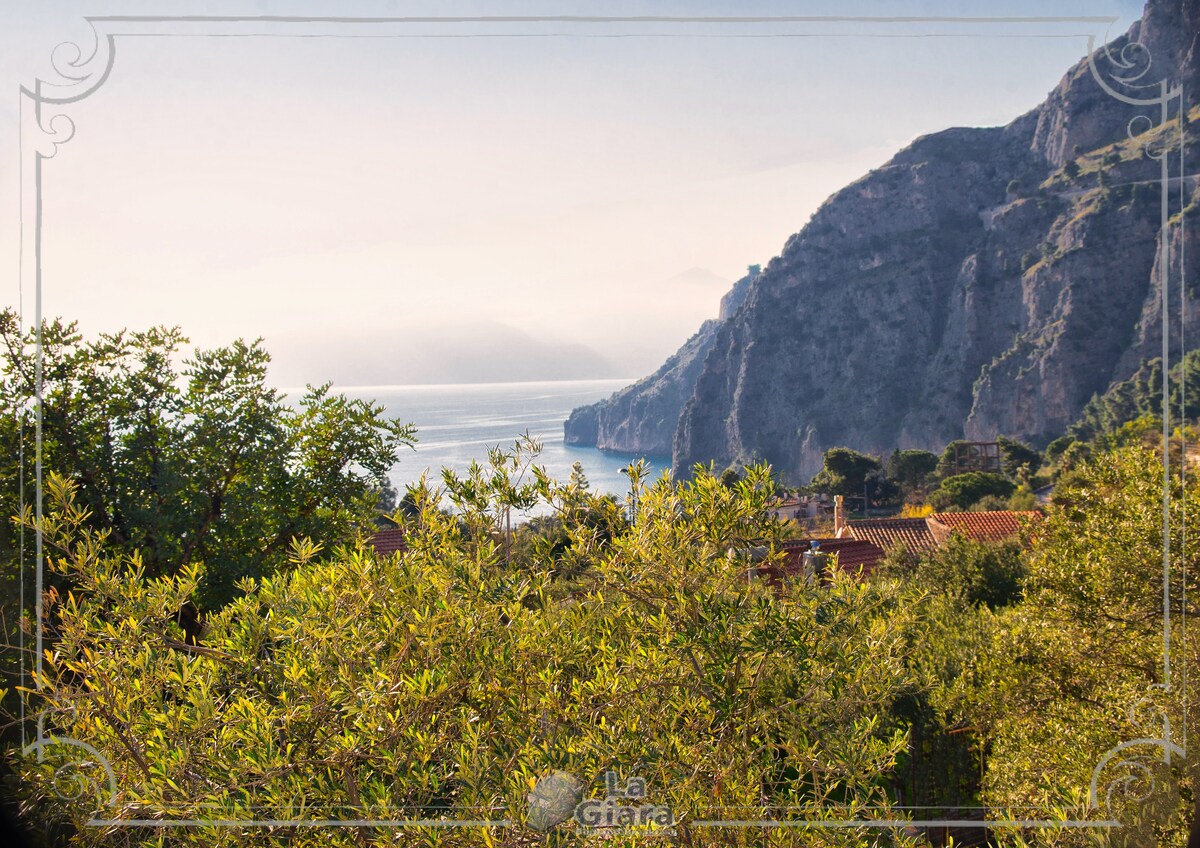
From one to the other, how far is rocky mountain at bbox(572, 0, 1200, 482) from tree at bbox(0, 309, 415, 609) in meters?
39.0

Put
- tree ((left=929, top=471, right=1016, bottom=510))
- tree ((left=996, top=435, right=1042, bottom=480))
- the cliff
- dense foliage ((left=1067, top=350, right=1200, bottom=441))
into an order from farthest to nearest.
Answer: the cliff
dense foliage ((left=1067, top=350, right=1200, bottom=441))
tree ((left=996, top=435, right=1042, bottom=480))
tree ((left=929, top=471, right=1016, bottom=510))

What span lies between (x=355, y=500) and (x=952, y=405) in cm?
6603

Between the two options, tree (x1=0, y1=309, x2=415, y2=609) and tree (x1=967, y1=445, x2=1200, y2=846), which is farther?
tree (x1=0, y1=309, x2=415, y2=609)

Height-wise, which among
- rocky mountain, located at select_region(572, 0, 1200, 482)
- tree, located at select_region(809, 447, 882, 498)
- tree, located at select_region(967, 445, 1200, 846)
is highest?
rocky mountain, located at select_region(572, 0, 1200, 482)

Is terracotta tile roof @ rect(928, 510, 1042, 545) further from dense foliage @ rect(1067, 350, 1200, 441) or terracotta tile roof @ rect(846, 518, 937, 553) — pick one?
dense foliage @ rect(1067, 350, 1200, 441)

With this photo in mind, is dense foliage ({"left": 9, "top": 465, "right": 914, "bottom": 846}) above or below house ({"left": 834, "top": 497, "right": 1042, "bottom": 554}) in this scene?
above

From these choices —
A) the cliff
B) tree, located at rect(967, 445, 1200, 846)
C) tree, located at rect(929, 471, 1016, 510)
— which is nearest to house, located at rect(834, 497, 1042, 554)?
tree, located at rect(929, 471, 1016, 510)

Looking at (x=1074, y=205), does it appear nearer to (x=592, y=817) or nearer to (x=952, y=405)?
(x=952, y=405)

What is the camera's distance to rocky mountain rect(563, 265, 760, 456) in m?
43.1

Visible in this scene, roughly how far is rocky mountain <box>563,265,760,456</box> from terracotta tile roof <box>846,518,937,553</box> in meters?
11.3

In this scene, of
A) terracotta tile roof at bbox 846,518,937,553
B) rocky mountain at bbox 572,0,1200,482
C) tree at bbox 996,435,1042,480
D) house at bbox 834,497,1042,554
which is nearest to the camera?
house at bbox 834,497,1042,554

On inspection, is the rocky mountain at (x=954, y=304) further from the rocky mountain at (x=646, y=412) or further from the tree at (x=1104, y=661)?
the tree at (x=1104, y=661)

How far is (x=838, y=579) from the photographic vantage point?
2.88 meters

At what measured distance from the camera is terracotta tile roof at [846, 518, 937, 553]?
693 inches
